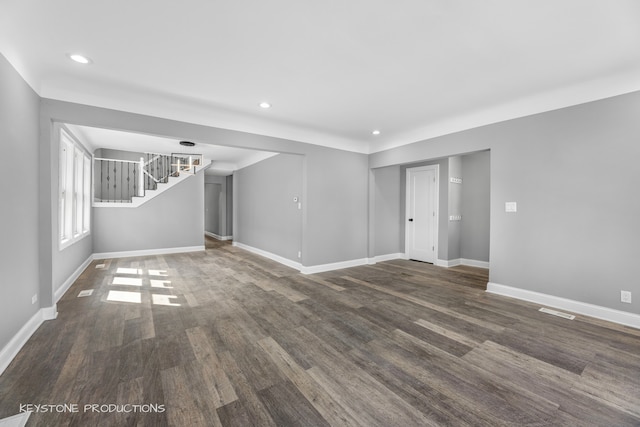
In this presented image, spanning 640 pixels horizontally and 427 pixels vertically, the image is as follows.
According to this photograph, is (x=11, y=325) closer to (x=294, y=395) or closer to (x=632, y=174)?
(x=294, y=395)

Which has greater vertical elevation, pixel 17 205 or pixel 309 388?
pixel 17 205

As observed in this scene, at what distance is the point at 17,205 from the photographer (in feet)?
8.33

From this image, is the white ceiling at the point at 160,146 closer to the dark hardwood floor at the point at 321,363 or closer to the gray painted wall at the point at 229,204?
the gray painted wall at the point at 229,204

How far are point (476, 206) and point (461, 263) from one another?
1364mm

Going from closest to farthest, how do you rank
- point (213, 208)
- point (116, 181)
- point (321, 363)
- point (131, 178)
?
point (321, 363) < point (116, 181) < point (131, 178) < point (213, 208)

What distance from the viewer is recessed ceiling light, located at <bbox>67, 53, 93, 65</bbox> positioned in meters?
2.62

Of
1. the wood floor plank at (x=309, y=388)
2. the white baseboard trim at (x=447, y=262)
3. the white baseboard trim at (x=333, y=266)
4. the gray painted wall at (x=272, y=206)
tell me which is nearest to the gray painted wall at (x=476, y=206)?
the white baseboard trim at (x=447, y=262)

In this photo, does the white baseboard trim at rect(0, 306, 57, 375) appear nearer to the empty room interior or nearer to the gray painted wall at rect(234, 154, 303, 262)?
the empty room interior

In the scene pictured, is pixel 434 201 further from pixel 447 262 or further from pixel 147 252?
pixel 147 252

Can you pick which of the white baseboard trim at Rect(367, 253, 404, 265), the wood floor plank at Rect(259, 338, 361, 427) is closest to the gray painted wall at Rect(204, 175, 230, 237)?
the white baseboard trim at Rect(367, 253, 404, 265)

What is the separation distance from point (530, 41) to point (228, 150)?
6.31 metres

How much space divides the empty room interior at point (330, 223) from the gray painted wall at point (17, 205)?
28 mm

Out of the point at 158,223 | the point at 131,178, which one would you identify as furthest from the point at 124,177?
the point at 158,223

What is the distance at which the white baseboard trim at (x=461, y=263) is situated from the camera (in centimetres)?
598
